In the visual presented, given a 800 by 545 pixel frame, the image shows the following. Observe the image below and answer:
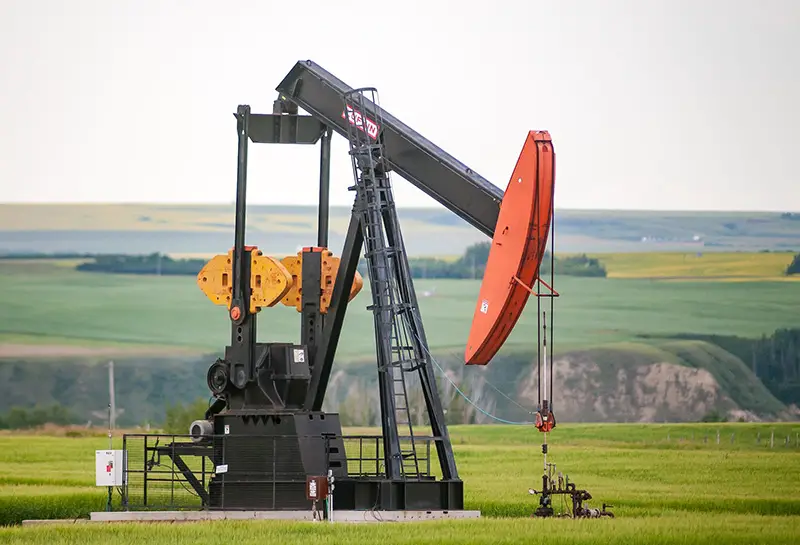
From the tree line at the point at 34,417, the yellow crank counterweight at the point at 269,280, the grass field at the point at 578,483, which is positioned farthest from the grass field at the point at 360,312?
the yellow crank counterweight at the point at 269,280

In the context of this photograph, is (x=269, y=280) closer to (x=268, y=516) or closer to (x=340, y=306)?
(x=340, y=306)

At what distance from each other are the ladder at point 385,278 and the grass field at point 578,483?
156 cm

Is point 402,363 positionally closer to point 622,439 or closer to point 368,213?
point 368,213

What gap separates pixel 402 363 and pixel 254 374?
2.92 meters

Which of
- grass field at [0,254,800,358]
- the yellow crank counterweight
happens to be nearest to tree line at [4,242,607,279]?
grass field at [0,254,800,358]

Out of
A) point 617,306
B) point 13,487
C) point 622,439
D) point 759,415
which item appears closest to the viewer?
point 13,487

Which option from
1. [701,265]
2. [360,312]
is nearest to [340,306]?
[360,312]

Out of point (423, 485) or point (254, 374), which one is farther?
point (254, 374)

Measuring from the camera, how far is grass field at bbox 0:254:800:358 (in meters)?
73.4

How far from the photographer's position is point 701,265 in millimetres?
80438

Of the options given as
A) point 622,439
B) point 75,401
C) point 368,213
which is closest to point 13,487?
point 368,213

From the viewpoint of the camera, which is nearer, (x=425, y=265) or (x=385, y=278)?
(x=385, y=278)

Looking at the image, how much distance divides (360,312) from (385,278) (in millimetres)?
55141

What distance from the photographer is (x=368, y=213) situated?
26.3 metres
